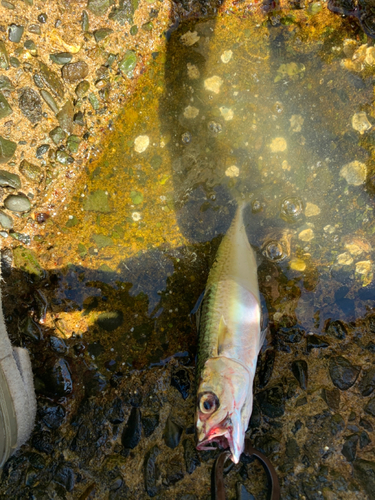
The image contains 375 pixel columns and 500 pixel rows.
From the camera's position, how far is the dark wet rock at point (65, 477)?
2830mm

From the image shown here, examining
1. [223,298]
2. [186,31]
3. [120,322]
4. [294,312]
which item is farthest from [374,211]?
[120,322]

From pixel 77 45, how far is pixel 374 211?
3.30 m

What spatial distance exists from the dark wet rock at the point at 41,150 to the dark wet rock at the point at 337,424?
3714 millimetres

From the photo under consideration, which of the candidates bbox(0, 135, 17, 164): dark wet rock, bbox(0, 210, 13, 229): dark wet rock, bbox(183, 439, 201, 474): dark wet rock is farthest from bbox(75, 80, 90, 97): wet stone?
bbox(183, 439, 201, 474): dark wet rock

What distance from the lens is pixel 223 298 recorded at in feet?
8.94

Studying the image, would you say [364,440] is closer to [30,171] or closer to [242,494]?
[242,494]

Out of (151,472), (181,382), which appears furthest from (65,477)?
(181,382)

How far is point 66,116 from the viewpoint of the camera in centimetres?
302

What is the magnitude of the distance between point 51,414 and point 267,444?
6.87 feet

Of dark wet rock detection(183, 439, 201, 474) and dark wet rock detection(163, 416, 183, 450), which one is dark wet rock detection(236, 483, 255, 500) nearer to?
dark wet rock detection(183, 439, 201, 474)

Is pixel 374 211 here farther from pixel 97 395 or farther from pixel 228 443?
pixel 97 395

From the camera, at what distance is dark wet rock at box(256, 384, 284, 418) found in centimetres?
286

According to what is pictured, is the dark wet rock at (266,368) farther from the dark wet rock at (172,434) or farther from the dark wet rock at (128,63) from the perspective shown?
the dark wet rock at (128,63)

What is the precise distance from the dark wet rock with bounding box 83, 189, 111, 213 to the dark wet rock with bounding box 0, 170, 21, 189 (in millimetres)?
656
